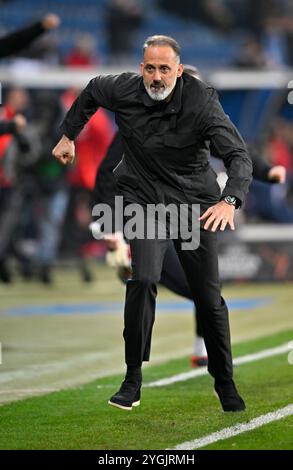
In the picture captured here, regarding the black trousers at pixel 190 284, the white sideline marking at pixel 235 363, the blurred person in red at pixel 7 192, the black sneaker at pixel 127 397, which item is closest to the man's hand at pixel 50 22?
the blurred person in red at pixel 7 192

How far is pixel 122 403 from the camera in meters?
6.95

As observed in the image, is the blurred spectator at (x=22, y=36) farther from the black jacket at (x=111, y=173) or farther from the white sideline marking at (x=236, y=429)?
the white sideline marking at (x=236, y=429)

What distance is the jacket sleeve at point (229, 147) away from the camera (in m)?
6.62

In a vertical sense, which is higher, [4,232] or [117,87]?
[117,87]

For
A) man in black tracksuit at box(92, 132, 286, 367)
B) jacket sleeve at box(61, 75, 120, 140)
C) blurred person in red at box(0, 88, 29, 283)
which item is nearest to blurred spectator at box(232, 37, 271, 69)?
blurred person in red at box(0, 88, 29, 283)

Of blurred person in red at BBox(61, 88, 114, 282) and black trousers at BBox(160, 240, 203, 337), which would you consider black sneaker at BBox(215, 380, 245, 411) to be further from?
blurred person in red at BBox(61, 88, 114, 282)

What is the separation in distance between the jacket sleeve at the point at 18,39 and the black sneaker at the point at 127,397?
5255 mm

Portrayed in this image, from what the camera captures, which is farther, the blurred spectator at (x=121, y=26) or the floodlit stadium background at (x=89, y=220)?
the blurred spectator at (x=121, y=26)

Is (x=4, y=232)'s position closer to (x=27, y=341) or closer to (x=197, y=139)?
(x=27, y=341)

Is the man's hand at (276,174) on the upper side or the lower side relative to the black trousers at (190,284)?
upper

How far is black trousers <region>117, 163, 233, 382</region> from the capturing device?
6895 mm

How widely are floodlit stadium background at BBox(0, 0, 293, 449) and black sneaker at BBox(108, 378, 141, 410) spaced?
90 millimetres

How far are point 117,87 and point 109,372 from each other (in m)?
2.63
